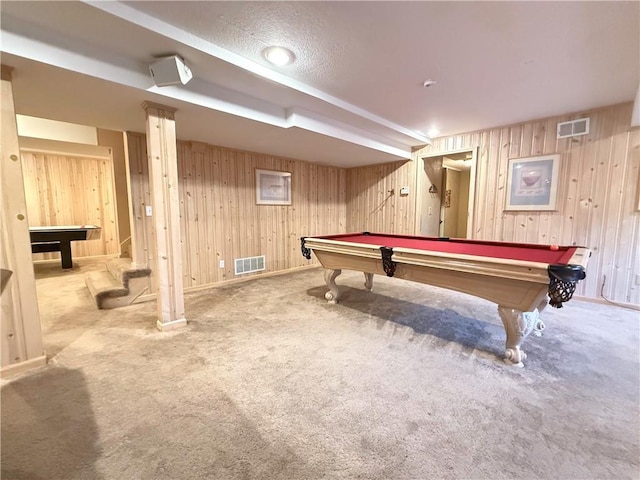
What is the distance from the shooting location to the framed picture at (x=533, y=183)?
341 cm

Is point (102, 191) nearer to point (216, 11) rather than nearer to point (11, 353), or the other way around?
point (11, 353)

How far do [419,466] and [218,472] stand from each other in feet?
2.83

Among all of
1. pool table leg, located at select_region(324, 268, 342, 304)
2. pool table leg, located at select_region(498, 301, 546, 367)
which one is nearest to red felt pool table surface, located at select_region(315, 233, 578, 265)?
pool table leg, located at select_region(498, 301, 546, 367)

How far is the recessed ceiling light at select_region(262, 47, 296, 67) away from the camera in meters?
2.01

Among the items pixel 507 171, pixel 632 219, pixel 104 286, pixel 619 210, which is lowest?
pixel 104 286

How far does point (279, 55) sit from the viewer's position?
81.5 inches

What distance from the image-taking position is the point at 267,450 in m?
1.24

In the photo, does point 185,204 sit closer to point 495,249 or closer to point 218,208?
point 218,208

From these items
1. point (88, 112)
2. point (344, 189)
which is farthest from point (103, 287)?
point (344, 189)

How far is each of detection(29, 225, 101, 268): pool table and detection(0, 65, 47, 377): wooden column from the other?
3470 millimetres

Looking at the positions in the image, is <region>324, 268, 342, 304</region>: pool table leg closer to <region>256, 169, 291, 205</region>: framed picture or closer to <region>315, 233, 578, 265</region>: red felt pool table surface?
<region>315, 233, 578, 265</region>: red felt pool table surface

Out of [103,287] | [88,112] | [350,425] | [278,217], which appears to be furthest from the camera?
[278,217]

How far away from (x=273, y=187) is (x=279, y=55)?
8.90 ft

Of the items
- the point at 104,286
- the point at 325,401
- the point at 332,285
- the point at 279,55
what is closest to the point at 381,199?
the point at 332,285
